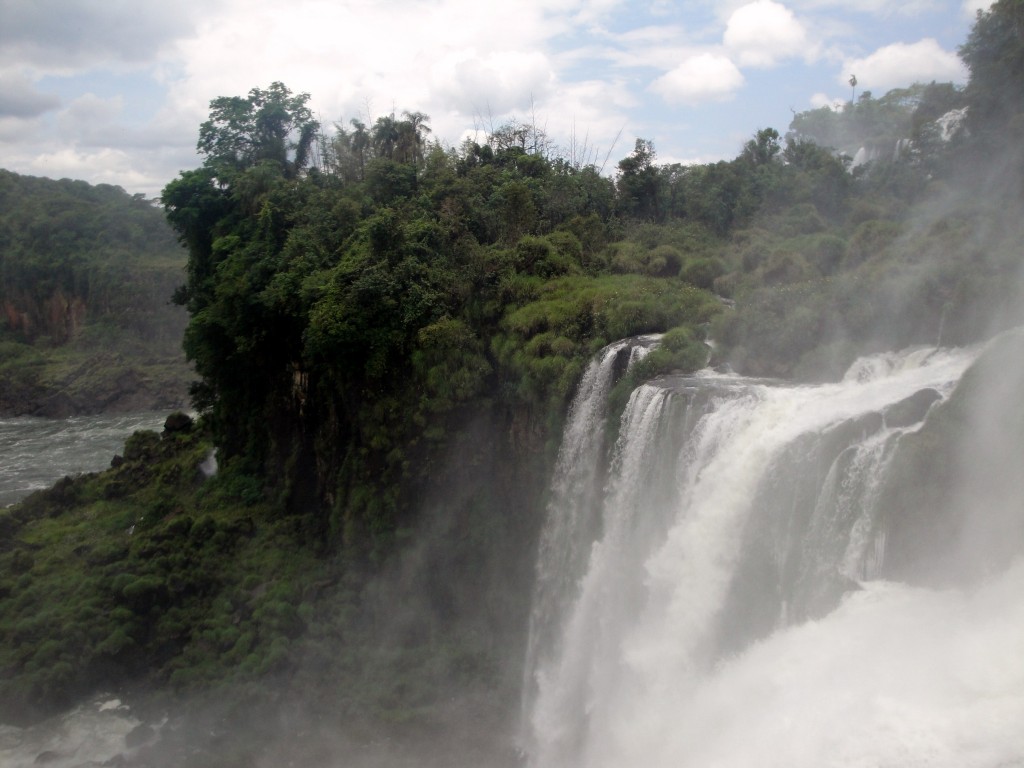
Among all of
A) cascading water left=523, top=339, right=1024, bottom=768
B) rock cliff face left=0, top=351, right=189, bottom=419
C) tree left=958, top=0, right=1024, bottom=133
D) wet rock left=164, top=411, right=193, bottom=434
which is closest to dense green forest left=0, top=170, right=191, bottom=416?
rock cliff face left=0, top=351, right=189, bottom=419

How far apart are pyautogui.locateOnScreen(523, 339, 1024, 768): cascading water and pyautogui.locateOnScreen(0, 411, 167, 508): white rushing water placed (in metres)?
25.7

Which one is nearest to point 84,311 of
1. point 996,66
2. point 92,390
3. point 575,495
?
point 92,390

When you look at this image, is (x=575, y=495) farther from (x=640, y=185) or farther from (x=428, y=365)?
(x=640, y=185)

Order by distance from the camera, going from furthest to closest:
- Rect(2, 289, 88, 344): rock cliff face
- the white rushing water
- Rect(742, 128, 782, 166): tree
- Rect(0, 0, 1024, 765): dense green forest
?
Rect(2, 289, 88, 344): rock cliff face → the white rushing water → Rect(742, 128, 782, 166): tree → Rect(0, 0, 1024, 765): dense green forest

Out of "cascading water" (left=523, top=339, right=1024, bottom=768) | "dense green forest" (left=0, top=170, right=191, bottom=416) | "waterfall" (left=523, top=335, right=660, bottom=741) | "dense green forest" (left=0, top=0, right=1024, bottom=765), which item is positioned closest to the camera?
"cascading water" (left=523, top=339, right=1024, bottom=768)

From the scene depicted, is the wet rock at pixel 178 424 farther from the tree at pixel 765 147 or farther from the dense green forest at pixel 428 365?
the tree at pixel 765 147

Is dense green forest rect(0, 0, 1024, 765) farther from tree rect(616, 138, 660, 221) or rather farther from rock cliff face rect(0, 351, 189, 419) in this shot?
rock cliff face rect(0, 351, 189, 419)

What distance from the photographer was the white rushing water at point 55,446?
1346 inches

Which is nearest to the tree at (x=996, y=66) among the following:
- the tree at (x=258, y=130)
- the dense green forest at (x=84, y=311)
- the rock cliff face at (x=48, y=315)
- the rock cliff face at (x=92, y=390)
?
the tree at (x=258, y=130)

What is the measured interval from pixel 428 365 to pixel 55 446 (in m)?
27.9

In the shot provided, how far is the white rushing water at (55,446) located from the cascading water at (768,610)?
2566 centimetres

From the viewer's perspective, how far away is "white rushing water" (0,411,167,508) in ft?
112

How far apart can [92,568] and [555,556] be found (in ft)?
41.6

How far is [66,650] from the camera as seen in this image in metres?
18.8
